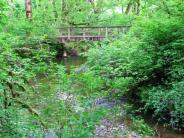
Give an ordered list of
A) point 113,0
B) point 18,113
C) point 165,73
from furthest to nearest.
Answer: point 113,0 < point 165,73 < point 18,113

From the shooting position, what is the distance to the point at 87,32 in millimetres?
22000

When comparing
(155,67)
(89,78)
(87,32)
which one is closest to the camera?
(89,78)

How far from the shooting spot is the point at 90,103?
235 inches

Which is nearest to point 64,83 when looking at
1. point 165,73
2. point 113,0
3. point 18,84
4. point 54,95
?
point 54,95

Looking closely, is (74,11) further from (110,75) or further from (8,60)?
(8,60)

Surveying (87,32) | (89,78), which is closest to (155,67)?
(89,78)

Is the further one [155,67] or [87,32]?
[87,32]

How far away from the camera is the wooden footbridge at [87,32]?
851 inches

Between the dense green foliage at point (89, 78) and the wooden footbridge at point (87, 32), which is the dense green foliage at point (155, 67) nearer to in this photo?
the dense green foliage at point (89, 78)

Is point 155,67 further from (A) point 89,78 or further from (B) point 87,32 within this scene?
(B) point 87,32

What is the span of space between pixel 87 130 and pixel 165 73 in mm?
6044

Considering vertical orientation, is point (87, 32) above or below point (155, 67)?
above

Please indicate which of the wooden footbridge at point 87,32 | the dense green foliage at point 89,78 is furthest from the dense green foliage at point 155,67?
the wooden footbridge at point 87,32

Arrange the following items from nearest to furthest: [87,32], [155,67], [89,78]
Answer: [89,78] < [155,67] < [87,32]
